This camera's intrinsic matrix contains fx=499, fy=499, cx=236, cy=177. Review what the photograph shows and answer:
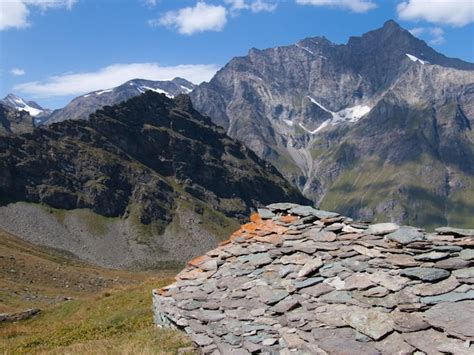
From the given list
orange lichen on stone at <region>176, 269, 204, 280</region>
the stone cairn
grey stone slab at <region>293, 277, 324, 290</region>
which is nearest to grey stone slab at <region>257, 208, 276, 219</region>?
the stone cairn

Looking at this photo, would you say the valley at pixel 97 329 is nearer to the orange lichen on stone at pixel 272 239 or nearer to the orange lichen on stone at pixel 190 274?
the orange lichen on stone at pixel 190 274

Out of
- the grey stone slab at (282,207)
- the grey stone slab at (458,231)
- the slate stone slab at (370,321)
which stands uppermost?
the grey stone slab at (282,207)

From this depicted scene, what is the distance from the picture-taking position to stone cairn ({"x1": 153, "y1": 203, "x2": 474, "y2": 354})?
40.4 ft

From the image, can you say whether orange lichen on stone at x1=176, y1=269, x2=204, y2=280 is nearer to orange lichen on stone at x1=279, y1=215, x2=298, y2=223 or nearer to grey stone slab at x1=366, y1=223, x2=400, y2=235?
orange lichen on stone at x1=279, y1=215, x2=298, y2=223

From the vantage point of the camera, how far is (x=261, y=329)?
48.4ft

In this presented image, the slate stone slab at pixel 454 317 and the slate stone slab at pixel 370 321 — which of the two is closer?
the slate stone slab at pixel 454 317

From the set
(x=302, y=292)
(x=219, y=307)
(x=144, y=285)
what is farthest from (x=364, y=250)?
(x=144, y=285)

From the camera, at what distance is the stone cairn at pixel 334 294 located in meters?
12.3

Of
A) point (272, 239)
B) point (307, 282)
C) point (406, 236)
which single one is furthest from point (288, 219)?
point (406, 236)

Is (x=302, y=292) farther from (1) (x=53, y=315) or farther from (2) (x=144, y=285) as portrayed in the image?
(1) (x=53, y=315)

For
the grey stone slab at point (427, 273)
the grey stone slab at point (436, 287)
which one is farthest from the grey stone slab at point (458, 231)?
the grey stone slab at point (436, 287)

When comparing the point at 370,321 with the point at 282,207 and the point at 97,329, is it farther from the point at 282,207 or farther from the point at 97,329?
the point at 97,329

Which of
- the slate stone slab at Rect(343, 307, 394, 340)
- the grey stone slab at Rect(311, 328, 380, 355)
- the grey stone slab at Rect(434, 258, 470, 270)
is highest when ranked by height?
the grey stone slab at Rect(434, 258, 470, 270)

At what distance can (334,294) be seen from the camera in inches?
583
